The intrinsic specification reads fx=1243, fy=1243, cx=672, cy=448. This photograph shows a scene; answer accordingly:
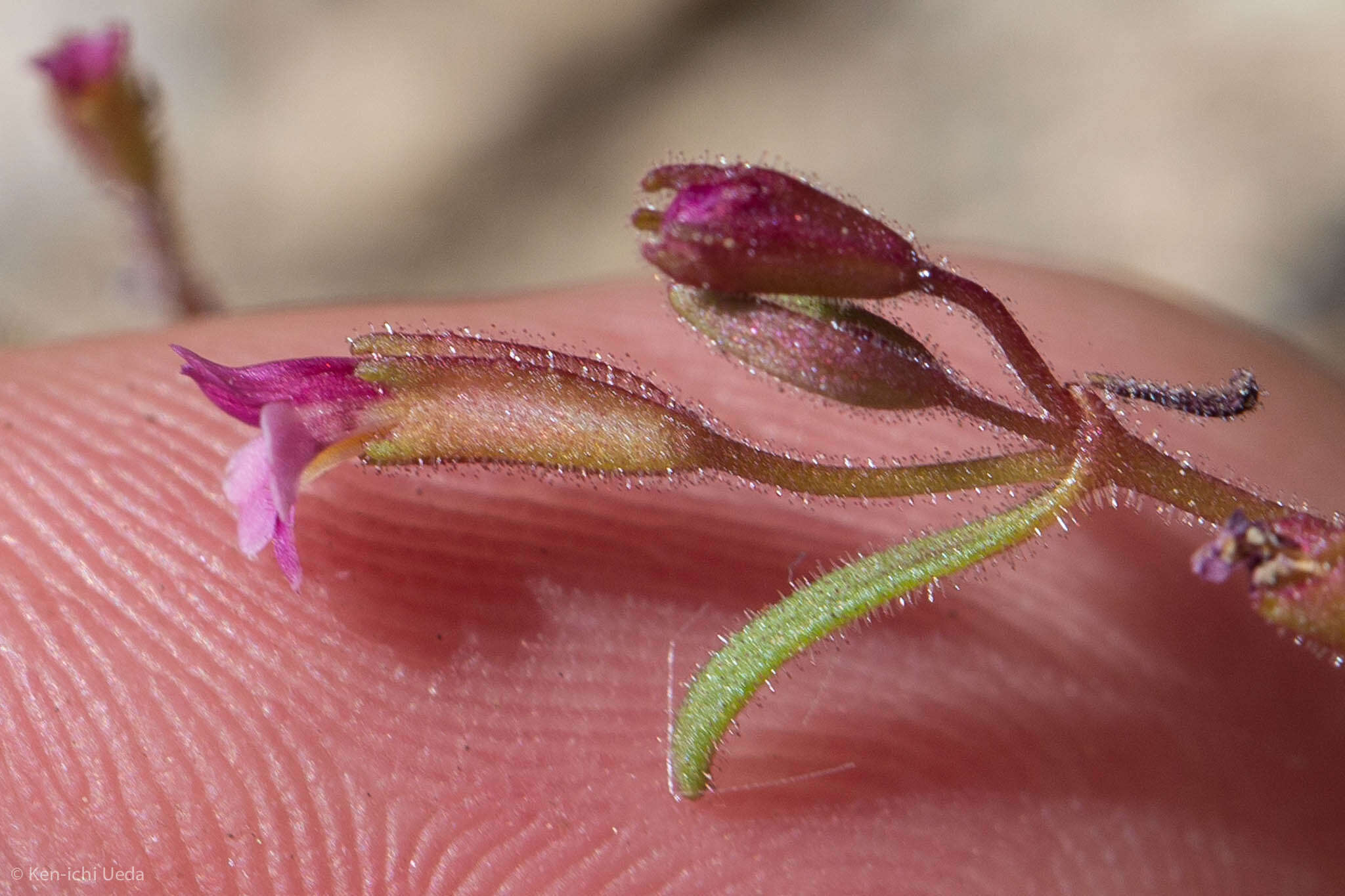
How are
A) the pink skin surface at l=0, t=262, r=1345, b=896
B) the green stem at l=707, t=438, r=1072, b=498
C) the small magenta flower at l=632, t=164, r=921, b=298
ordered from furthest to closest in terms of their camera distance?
the pink skin surface at l=0, t=262, r=1345, b=896 < the green stem at l=707, t=438, r=1072, b=498 < the small magenta flower at l=632, t=164, r=921, b=298

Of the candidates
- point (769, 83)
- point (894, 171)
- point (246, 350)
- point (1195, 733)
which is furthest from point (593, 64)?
point (1195, 733)

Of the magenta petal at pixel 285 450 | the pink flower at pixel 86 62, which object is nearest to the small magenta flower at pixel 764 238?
the magenta petal at pixel 285 450

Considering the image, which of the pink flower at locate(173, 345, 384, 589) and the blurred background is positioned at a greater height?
the blurred background

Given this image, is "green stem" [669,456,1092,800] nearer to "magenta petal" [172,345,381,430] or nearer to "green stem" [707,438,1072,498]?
"green stem" [707,438,1072,498]

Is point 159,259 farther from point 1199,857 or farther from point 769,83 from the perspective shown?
point 769,83

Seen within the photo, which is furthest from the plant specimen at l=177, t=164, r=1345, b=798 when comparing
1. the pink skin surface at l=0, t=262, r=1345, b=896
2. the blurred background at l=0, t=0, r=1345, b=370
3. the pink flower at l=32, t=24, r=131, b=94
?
the blurred background at l=0, t=0, r=1345, b=370

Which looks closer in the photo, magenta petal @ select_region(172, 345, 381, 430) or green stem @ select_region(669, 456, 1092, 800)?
green stem @ select_region(669, 456, 1092, 800)

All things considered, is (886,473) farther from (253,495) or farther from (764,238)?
(253,495)

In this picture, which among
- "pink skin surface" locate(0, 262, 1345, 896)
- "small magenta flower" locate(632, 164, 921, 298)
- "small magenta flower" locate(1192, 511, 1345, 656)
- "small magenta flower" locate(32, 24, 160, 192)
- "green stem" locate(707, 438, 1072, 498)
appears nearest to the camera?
"small magenta flower" locate(1192, 511, 1345, 656)
